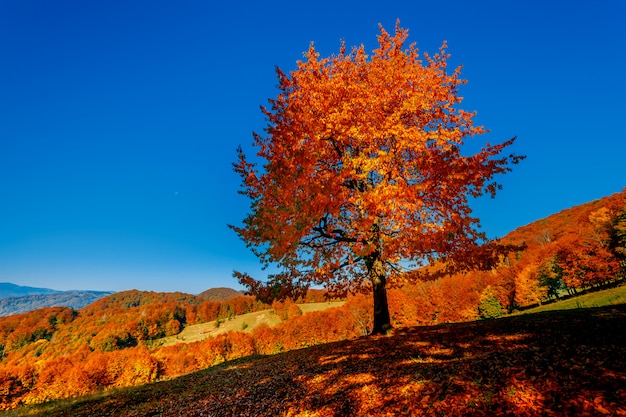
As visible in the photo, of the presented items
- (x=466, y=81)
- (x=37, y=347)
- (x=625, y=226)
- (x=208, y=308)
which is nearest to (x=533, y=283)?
(x=625, y=226)

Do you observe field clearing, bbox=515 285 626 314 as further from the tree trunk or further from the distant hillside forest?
the tree trunk

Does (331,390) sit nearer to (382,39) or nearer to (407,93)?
(407,93)

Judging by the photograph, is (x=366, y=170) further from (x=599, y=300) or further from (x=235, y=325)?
(x=235, y=325)

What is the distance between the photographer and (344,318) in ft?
330

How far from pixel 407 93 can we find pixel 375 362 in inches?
456

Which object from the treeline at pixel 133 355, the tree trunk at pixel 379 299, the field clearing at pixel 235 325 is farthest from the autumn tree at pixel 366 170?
the field clearing at pixel 235 325

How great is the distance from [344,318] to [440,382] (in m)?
99.9

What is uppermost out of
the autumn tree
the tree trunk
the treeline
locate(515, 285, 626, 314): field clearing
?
the autumn tree

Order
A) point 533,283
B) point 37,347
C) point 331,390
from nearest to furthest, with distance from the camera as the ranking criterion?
point 331,390, point 533,283, point 37,347

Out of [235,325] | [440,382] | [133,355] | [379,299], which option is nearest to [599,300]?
[379,299]

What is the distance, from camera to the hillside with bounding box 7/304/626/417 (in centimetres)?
514

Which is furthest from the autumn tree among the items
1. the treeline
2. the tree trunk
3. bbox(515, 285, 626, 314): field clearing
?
bbox(515, 285, 626, 314): field clearing

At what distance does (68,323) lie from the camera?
582ft

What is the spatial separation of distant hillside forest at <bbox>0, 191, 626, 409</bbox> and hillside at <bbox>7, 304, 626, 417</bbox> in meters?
7.02
